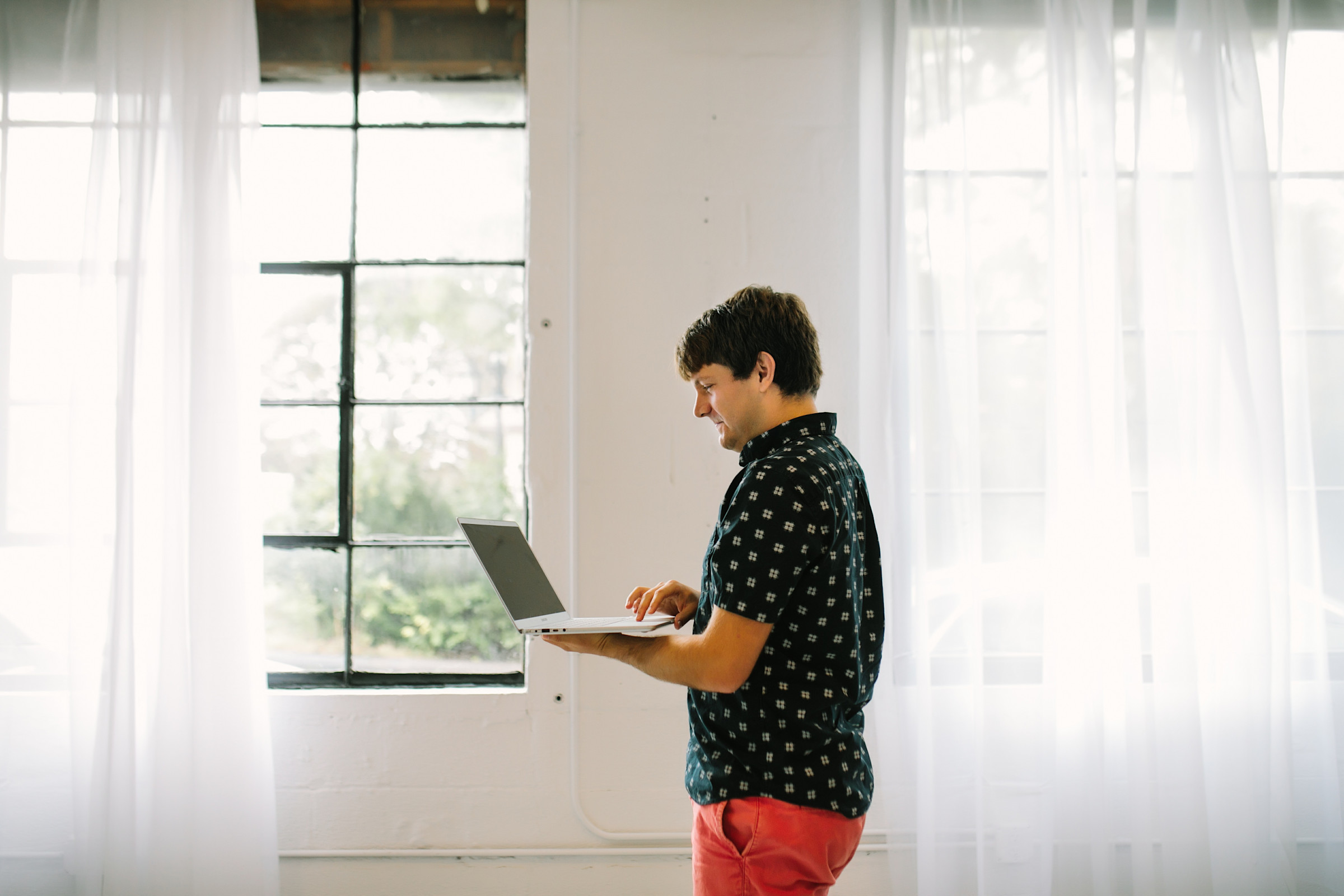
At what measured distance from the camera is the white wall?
6.49 ft

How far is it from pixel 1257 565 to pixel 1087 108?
113 cm

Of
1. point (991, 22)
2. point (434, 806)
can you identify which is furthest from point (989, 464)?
point (434, 806)

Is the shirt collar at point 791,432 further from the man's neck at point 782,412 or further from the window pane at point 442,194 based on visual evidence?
the window pane at point 442,194

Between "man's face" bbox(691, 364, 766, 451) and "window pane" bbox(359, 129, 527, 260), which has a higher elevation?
"window pane" bbox(359, 129, 527, 260)

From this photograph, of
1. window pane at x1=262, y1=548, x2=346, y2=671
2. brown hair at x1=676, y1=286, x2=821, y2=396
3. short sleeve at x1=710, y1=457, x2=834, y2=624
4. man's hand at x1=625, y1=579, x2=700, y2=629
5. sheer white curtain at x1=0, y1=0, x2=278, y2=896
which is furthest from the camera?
window pane at x1=262, y1=548, x2=346, y2=671

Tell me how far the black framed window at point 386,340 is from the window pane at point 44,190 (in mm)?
405

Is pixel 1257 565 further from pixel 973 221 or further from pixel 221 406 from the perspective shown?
pixel 221 406

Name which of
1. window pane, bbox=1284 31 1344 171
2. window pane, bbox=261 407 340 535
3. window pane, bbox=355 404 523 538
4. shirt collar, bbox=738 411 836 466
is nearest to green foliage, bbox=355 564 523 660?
window pane, bbox=355 404 523 538

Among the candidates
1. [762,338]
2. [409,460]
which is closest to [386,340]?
[409,460]

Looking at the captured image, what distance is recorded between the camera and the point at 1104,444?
188 cm

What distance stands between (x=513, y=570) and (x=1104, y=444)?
1.39 meters

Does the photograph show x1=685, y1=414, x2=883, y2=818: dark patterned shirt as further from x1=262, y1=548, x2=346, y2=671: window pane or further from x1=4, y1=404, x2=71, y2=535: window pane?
x1=4, y1=404, x2=71, y2=535: window pane

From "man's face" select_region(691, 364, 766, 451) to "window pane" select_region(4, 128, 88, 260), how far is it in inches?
64.4

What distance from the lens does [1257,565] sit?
6.11ft
